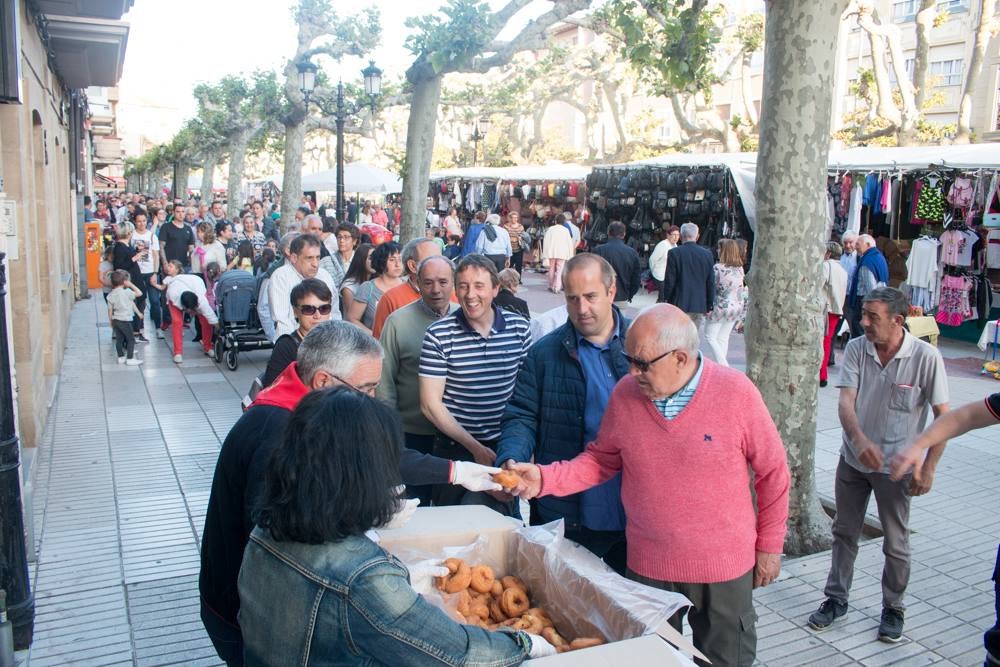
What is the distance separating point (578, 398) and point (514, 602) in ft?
3.22

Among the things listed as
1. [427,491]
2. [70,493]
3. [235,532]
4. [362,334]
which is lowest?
[70,493]

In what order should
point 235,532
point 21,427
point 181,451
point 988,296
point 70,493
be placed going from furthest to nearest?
point 988,296 → point 181,451 → point 21,427 → point 70,493 → point 235,532

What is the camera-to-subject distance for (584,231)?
2191 cm

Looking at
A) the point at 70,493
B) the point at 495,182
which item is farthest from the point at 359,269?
the point at 495,182

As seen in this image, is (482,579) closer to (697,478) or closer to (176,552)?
(697,478)

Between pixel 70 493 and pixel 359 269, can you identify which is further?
pixel 359 269

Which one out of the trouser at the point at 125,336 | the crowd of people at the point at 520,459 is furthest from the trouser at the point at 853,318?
the trouser at the point at 125,336

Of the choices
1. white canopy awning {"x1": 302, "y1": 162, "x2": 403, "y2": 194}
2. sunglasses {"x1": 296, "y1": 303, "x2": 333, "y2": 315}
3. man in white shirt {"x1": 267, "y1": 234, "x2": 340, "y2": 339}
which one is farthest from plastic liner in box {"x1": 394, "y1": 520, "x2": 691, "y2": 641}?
white canopy awning {"x1": 302, "y1": 162, "x2": 403, "y2": 194}

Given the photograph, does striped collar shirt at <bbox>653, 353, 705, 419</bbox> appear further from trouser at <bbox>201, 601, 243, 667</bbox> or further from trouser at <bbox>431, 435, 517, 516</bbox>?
trouser at <bbox>201, 601, 243, 667</bbox>

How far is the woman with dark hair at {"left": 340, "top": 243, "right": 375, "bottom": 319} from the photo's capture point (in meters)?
7.17

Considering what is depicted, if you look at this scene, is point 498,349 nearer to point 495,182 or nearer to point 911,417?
point 911,417

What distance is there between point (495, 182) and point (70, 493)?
21.8 metres

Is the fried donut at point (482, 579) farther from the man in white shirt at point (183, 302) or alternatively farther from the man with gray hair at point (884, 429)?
the man in white shirt at point (183, 302)

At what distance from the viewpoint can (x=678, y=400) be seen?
3.05m
